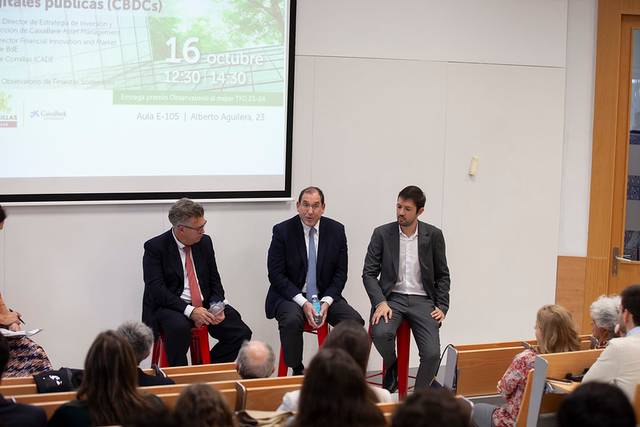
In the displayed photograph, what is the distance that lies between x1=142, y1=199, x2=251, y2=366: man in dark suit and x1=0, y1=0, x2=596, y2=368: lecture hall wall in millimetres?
479

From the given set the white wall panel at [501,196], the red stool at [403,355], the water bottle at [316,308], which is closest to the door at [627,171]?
the white wall panel at [501,196]

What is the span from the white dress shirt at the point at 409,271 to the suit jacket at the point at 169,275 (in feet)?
3.89

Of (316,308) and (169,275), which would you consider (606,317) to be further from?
(169,275)

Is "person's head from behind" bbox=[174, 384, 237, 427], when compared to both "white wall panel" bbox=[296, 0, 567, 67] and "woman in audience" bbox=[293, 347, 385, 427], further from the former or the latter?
"white wall panel" bbox=[296, 0, 567, 67]

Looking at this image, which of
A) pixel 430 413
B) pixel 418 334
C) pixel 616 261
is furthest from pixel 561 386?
pixel 616 261

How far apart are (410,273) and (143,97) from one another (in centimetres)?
210

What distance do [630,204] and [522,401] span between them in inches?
129

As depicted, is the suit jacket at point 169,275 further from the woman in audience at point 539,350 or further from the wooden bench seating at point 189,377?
the woman in audience at point 539,350

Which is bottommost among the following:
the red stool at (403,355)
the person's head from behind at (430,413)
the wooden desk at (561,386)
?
the red stool at (403,355)

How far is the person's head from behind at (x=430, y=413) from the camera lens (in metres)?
2.30

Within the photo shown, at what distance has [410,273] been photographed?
5.65 meters

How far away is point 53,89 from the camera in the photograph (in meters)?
5.34

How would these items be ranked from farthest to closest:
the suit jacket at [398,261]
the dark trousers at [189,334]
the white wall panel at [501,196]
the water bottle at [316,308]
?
the white wall panel at [501,196] < the suit jacket at [398,261] < the water bottle at [316,308] < the dark trousers at [189,334]

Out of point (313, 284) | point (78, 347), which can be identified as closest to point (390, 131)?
point (313, 284)
